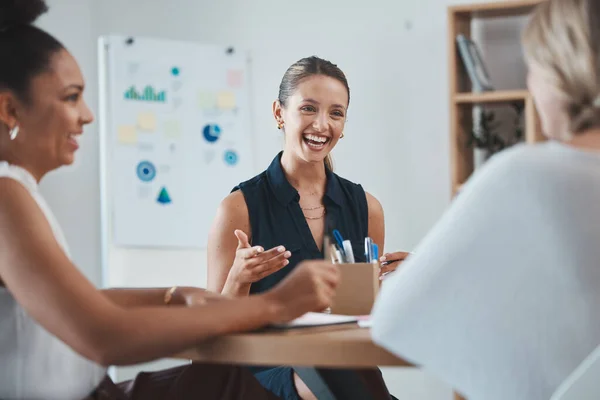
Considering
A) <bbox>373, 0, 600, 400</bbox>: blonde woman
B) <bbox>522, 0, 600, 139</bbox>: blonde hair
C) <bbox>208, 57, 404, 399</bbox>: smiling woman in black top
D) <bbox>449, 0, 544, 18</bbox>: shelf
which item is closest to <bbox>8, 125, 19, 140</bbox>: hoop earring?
<bbox>373, 0, 600, 400</bbox>: blonde woman

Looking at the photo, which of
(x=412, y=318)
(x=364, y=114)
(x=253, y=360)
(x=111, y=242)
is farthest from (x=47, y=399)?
(x=364, y=114)

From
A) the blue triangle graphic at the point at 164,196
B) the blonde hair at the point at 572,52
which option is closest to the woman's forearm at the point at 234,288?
the blonde hair at the point at 572,52

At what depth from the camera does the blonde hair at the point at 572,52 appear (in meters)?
1.04

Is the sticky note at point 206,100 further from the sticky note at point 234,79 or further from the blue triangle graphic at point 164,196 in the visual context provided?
the blue triangle graphic at point 164,196

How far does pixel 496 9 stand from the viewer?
392 centimetres

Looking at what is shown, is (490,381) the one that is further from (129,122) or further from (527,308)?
(129,122)

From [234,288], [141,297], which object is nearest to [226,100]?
[234,288]

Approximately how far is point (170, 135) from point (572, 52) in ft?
11.0

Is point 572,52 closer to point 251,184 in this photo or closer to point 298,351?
point 298,351

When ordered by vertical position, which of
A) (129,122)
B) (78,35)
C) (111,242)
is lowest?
(111,242)

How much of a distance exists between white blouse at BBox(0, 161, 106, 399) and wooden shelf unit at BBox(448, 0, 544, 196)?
9.67 feet

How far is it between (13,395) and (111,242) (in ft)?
9.57

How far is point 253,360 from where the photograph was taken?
3.92 ft

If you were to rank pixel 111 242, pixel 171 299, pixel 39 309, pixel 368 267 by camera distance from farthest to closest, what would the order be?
1. pixel 111 242
2. pixel 368 267
3. pixel 171 299
4. pixel 39 309
